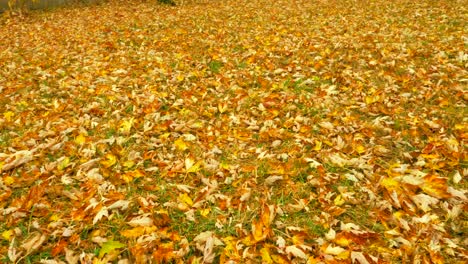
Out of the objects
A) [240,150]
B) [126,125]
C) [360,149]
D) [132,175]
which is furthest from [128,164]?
[360,149]

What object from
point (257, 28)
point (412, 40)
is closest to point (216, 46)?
point (257, 28)

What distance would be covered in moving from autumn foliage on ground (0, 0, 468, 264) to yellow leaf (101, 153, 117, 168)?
0.06 feet

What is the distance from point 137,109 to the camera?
17.4 ft

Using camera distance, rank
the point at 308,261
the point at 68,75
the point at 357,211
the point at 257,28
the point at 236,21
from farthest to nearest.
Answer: the point at 236,21
the point at 257,28
the point at 68,75
the point at 357,211
the point at 308,261

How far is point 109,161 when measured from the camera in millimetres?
4078

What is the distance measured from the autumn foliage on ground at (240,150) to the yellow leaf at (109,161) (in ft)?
0.06

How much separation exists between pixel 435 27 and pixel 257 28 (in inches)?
177

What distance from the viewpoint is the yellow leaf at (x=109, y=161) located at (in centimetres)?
402

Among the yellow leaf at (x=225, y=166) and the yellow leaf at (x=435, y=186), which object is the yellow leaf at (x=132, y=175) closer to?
the yellow leaf at (x=225, y=166)

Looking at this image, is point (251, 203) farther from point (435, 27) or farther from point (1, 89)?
point (435, 27)

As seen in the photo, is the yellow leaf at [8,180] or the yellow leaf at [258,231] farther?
the yellow leaf at [8,180]

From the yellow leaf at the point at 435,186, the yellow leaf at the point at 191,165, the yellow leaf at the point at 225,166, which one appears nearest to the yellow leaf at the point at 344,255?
the yellow leaf at the point at 435,186

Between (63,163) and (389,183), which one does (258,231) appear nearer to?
(389,183)

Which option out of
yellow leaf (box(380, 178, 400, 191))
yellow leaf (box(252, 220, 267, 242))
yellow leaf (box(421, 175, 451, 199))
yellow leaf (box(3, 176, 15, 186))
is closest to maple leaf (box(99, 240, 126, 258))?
yellow leaf (box(252, 220, 267, 242))
